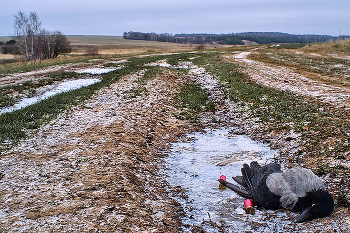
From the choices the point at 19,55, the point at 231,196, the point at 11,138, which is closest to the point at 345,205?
the point at 231,196

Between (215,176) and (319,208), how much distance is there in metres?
2.29

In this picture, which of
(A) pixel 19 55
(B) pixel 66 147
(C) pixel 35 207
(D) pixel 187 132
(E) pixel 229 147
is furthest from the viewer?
(A) pixel 19 55

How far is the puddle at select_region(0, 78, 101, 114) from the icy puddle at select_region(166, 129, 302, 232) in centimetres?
734

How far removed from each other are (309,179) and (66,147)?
5.14 meters

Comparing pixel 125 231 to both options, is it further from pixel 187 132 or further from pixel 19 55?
pixel 19 55

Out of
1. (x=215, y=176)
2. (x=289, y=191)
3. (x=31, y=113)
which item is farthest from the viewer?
(x=31, y=113)

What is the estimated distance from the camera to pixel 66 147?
6.68 meters

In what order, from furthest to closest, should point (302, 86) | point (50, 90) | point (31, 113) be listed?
1. point (50, 90)
2. point (302, 86)
3. point (31, 113)

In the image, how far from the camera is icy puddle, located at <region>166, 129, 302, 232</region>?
14.5ft

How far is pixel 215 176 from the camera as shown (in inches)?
238

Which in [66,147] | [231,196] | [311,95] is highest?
[311,95]

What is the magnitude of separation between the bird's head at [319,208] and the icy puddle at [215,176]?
0.29 metres

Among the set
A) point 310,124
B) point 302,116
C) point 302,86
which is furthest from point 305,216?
point 302,86

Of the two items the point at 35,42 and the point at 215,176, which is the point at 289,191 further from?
the point at 35,42
